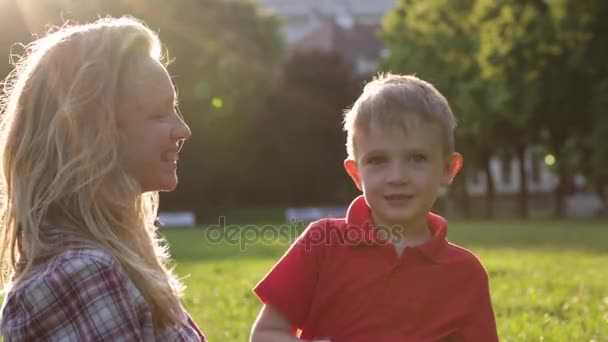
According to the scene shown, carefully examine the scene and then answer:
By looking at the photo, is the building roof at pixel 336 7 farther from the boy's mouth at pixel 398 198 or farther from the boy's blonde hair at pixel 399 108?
the boy's mouth at pixel 398 198

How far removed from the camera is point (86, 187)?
3.35 metres

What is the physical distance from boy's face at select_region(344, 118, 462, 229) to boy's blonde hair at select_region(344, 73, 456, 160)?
28 mm

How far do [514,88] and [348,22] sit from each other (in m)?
50.3

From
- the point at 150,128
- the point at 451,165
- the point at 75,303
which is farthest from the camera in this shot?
the point at 451,165

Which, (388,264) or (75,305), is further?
(388,264)

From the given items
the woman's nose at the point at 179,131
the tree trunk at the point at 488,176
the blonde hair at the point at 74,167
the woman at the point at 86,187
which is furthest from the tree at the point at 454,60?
the blonde hair at the point at 74,167

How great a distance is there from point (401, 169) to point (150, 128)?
1.00m

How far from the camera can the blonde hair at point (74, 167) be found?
332cm

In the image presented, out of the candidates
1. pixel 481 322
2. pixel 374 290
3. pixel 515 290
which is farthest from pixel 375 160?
pixel 515 290

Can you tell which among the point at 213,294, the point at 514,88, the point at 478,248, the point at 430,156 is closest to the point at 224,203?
the point at 514,88

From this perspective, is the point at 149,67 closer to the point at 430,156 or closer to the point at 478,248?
the point at 430,156

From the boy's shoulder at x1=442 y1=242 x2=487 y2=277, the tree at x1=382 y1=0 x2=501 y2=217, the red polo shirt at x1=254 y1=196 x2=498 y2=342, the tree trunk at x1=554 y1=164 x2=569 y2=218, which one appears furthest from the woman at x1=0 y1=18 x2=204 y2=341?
the tree trunk at x1=554 y1=164 x2=569 y2=218

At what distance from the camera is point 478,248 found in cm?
2130

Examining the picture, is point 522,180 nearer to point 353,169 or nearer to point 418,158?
point 353,169
